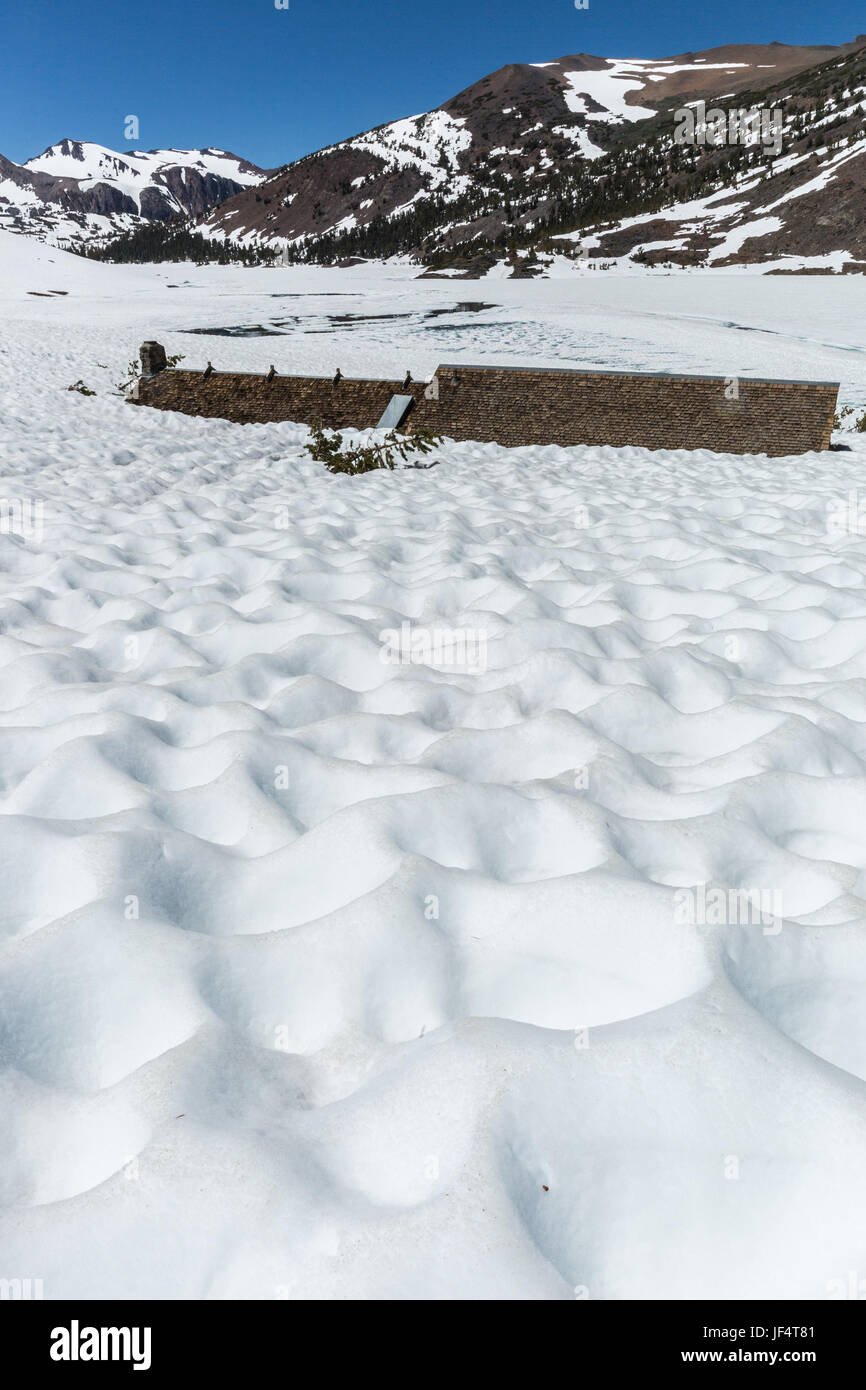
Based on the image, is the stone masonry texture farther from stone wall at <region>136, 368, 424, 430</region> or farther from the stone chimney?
the stone chimney

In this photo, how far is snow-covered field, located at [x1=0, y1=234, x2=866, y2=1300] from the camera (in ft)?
6.24

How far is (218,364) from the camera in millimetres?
65312

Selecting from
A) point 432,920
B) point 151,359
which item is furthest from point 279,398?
point 432,920

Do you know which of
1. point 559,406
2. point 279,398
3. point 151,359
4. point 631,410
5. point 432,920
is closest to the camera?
point 432,920

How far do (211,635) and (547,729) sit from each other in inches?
105

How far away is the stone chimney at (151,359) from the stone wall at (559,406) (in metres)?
3.70

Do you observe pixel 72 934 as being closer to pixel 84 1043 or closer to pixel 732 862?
pixel 84 1043

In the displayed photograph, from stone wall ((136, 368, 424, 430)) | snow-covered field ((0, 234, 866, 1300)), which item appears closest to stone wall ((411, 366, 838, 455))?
stone wall ((136, 368, 424, 430))

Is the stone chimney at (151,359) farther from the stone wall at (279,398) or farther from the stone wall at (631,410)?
the stone wall at (631,410)

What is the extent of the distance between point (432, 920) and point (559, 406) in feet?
74.9

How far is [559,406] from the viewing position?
927 inches

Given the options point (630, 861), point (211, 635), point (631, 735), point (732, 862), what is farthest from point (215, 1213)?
point (211, 635)

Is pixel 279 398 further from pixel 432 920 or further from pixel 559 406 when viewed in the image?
pixel 432 920

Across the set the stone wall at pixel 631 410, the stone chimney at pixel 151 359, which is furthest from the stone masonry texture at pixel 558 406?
the stone chimney at pixel 151 359
